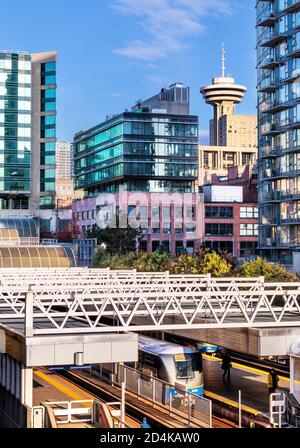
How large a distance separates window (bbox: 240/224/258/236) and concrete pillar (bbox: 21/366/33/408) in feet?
432

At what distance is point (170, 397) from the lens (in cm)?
3475

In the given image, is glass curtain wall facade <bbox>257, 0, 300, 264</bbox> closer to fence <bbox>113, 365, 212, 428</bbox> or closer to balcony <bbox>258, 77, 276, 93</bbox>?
balcony <bbox>258, 77, 276, 93</bbox>

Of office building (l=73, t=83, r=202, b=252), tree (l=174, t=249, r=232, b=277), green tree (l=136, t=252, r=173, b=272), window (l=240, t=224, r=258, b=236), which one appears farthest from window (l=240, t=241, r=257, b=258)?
tree (l=174, t=249, r=232, b=277)

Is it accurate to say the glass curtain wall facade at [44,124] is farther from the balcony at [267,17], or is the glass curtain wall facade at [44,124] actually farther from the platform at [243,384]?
the platform at [243,384]

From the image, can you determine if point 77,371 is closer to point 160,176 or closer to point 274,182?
point 274,182

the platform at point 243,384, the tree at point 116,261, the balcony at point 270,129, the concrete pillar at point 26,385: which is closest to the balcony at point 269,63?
the balcony at point 270,129

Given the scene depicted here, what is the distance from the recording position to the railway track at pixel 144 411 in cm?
3319

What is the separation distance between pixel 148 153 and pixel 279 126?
8042 centimetres

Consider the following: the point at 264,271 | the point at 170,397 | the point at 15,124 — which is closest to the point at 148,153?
the point at 15,124

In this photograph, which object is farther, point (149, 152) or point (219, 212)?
point (149, 152)

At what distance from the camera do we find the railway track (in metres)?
33.2

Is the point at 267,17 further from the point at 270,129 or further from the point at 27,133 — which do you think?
the point at 27,133

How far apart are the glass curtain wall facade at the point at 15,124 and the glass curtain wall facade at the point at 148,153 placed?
33.4m
